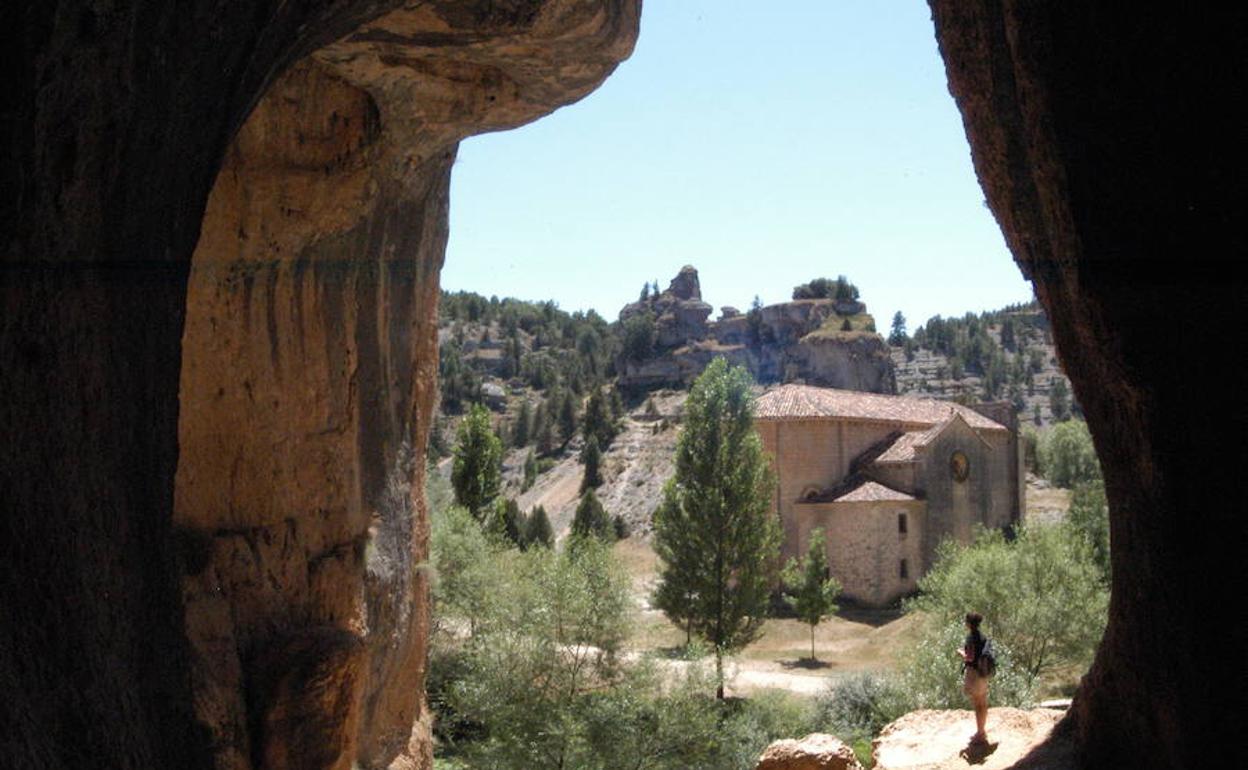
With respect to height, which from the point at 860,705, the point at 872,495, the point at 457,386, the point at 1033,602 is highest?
the point at 457,386

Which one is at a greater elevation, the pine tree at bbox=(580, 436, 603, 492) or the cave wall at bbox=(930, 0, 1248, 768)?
the cave wall at bbox=(930, 0, 1248, 768)

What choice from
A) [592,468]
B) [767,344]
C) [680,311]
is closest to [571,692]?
[592,468]

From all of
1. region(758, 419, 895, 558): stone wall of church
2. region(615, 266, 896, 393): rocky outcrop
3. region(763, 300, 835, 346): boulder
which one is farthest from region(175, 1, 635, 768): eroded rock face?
region(763, 300, 835, 346): boulder

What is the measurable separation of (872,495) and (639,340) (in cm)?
6134

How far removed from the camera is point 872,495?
36.8m

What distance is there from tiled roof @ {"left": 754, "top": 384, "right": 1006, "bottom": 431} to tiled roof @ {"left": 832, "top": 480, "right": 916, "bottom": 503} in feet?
9.79

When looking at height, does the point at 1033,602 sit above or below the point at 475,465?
below

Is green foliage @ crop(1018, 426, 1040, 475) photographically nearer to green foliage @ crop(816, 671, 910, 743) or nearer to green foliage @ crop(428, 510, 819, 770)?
green foliage @ crop(816, 671, 910, 743)

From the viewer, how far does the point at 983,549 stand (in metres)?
26.7

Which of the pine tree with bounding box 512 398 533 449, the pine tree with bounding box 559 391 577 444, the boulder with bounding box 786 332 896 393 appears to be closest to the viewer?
the boulder with bounding box 786 332 896 393

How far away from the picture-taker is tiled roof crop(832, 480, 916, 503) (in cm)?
3659

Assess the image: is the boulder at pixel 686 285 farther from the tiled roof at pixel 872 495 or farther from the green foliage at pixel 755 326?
the tiled roof at pixel 872 495

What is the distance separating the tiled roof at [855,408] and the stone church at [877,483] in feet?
0.18

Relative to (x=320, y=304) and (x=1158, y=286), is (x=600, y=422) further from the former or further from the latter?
(x=1158, y=286)
